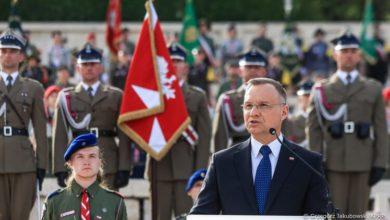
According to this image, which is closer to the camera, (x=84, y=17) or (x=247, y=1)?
(x=84, y=17)

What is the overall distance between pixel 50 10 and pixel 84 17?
1.41 m

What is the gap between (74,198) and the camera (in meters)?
8.88

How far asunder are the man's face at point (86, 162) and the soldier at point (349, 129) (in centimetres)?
444

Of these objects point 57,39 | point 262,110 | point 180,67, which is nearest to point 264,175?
point 262,110

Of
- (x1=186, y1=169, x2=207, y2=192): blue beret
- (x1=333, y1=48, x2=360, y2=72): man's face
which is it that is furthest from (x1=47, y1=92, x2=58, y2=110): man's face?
(x1=186, y1=169, x2=207, y2=192): blue beret

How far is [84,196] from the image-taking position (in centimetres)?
889

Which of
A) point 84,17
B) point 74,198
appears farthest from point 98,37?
point 74,198

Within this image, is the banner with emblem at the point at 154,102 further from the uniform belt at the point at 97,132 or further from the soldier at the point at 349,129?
the soldier at the point at 349,129

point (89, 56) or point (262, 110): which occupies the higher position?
point (89, 56)

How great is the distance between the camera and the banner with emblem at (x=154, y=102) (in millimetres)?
12648

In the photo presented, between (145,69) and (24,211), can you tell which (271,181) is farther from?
(145,69)

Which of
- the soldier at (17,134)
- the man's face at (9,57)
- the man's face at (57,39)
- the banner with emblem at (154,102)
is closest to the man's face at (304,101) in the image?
the banner with emblem at (154,102)

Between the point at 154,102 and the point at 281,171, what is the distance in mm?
5446

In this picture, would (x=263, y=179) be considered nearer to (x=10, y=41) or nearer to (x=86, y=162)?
(x=86, y=162)
